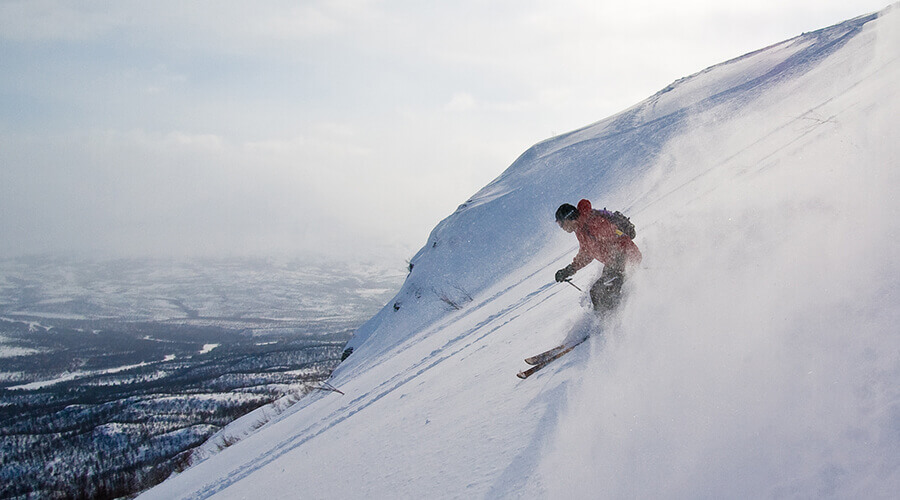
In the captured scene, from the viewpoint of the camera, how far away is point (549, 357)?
5.05 meters

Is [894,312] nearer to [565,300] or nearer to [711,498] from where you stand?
[711,498]

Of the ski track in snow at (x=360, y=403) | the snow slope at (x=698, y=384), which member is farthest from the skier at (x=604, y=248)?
the ski track in snow at (x=360, y=403)

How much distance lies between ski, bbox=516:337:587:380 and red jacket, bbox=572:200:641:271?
1010mm

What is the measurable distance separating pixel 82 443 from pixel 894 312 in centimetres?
8362

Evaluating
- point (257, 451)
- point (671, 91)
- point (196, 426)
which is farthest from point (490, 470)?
point (196, 426)

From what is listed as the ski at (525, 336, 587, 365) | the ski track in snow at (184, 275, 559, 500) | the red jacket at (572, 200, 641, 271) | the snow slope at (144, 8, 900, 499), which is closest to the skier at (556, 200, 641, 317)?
the red jacket at (572, 200, 641, 271)

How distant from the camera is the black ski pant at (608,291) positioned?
5082 mm

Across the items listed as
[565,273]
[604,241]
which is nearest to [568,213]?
[604,241]

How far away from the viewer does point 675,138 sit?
19.8 meters

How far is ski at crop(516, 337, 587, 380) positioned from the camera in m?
4.93

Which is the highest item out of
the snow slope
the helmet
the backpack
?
the helmet

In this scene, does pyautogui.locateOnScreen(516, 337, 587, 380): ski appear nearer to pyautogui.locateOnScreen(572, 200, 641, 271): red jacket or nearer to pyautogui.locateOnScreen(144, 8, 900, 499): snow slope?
pyautogui.locateOnScreen(144, 8, 900, 499): snow slope

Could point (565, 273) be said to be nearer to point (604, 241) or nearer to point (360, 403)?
point (604, 241)

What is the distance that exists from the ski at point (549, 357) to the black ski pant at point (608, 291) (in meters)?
0.41
